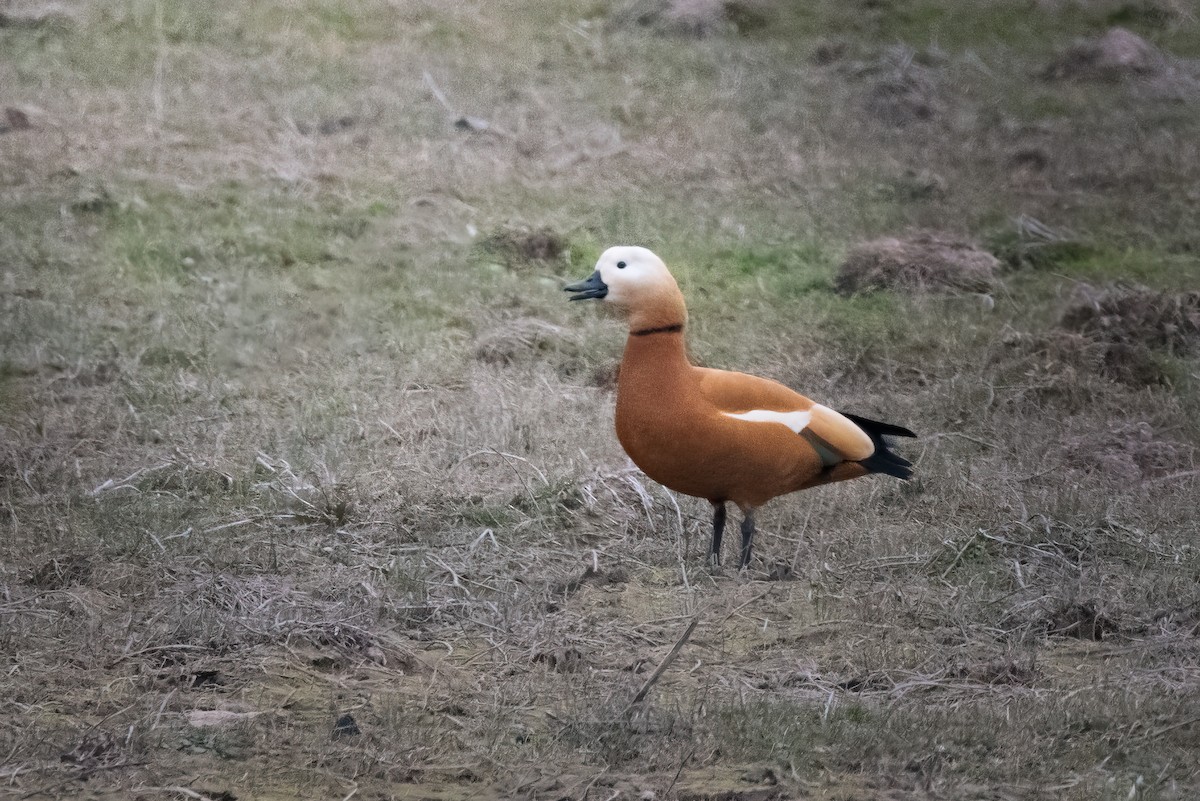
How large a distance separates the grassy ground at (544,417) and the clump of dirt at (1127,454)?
28 mm

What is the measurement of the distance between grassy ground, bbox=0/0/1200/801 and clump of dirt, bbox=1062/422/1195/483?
3cm

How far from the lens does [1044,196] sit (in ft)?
33.5

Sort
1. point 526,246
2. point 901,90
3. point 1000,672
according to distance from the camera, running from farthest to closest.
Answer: point 901,90 → point 526,246 → point 1000,672

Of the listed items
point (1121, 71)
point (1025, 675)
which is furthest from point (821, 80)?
point (1025, 675)

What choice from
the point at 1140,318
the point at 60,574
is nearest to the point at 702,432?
the point at 60,574

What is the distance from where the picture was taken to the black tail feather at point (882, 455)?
491cm

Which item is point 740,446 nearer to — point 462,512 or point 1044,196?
point 462,512

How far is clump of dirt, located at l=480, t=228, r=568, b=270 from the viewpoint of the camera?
891 centimetres

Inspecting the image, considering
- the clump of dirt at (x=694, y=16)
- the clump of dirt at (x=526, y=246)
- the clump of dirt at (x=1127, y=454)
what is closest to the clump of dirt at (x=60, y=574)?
the clump of dirt at (x=1127, y=454)

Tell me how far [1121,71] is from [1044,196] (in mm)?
3408

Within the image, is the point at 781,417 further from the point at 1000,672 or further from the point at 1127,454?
the point at 1127,454

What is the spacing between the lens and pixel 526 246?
8.97 m

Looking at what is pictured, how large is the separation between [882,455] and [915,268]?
3862mm

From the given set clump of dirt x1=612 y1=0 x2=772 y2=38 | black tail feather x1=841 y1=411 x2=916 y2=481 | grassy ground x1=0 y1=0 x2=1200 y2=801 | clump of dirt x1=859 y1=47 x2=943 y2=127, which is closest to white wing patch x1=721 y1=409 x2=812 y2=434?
black tail feather x1=841 y1=411 x2=916 y2=481
